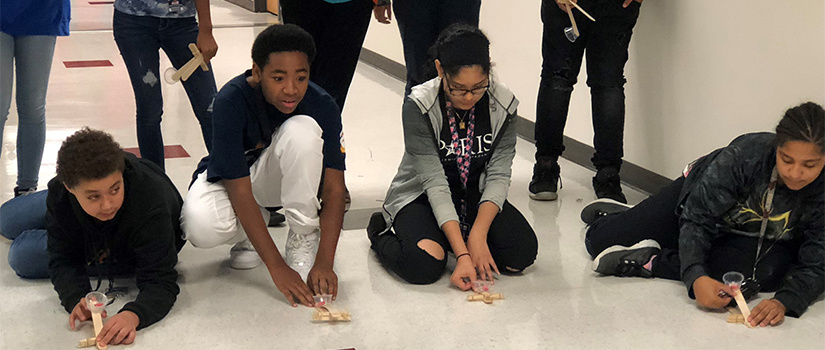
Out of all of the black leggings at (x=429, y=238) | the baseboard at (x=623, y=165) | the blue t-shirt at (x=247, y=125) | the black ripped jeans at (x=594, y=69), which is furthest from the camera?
the baseboard at (x=623, y=165)

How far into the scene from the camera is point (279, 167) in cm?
235

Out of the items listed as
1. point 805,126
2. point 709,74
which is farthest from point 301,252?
point 709,74

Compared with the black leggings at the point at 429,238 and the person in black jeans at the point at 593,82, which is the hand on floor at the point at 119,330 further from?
the person in black jeans at the point at 593,82

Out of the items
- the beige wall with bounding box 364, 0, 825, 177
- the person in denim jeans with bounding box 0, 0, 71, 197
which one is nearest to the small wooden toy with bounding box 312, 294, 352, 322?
the person in denim jeans with bounding box 0, 0, 71, 197

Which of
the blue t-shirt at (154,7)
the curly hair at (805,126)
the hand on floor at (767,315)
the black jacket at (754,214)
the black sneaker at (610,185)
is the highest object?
the curly hair at (805,126)

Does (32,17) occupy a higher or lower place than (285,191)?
higher

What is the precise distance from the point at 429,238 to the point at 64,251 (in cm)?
91

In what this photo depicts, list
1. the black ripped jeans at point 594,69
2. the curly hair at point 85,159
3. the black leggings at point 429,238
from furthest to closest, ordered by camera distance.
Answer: the black ripped jeans at point 594,69, the black leggings at point 429,238, the curly hair at point 85,159

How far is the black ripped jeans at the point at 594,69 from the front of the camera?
2934 mm

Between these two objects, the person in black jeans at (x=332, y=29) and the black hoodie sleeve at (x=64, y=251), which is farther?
the person in black jeans at (x=332, y=29)

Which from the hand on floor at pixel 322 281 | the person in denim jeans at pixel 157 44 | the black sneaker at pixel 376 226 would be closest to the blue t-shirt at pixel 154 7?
the person in denim jeans at pixel 157 44

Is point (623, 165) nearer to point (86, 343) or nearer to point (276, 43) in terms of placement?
point (276, 43)

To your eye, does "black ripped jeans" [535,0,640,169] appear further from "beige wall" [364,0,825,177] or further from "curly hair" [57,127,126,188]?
"curly hair" [57,127,126,188]

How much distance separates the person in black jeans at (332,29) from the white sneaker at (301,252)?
61cm
